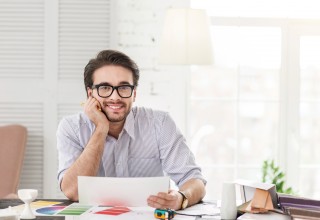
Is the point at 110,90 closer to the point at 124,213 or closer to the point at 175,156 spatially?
the point at 175,156

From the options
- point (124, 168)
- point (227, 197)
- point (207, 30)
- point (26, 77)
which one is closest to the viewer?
point (227, 197)

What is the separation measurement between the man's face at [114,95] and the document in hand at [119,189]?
0.52 metres

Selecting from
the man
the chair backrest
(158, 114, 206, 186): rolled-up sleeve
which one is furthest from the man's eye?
the chair backrest

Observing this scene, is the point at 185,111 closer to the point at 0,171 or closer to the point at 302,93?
the point at 302,93

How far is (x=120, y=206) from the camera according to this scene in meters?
2.36

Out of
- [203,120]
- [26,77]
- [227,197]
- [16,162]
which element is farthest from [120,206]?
[203,120]

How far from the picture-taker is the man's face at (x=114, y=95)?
2.76m

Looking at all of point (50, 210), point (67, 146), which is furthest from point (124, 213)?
point (67, 146)

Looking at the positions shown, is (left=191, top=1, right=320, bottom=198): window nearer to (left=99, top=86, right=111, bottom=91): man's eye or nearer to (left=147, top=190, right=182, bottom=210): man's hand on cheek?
(left=99, top=86, right=111, bottom=91): man's eye

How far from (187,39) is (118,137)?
98cm

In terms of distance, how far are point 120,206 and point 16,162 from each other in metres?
1.59

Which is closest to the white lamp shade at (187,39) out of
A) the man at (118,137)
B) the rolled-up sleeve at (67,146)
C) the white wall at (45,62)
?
the white wall at (45,62)

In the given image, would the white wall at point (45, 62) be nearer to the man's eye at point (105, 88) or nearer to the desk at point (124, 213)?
the man's eye at point (105, 88)

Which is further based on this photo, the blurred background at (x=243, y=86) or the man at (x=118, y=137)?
the blurred background at (x=243, y=86)
